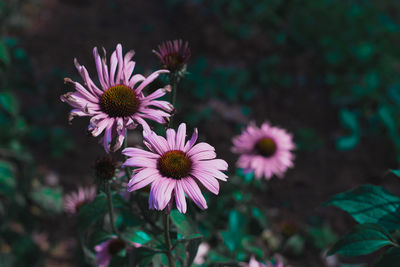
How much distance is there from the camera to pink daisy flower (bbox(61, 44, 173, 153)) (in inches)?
30.4

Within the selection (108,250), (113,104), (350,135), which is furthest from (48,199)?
(350,135)

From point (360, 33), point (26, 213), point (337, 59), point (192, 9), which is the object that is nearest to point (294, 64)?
point (337, 59)

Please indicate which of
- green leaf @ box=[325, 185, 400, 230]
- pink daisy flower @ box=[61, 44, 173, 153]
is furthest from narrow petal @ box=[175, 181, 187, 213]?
green leaf @ box=[325, 185, 400, 230]

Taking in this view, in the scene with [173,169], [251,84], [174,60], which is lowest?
[173,169]

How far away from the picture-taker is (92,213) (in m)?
0.99

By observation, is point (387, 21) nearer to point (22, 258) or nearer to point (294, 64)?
point (294, 64)

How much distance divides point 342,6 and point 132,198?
11.6 ft

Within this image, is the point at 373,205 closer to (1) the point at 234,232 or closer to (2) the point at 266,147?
(1) the point at 234,232

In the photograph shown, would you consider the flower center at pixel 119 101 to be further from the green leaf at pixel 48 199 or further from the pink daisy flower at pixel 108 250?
the green leaf at pixel 48 199

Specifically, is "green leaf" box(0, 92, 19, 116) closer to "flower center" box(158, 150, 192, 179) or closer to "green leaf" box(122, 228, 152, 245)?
"green leaf" box(122, 228, 152, 245)

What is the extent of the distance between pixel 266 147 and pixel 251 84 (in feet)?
5.75

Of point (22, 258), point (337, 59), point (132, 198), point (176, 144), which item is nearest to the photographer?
point (176, 144)

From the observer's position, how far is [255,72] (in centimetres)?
338

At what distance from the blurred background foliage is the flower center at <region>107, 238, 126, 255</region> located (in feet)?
2.51
